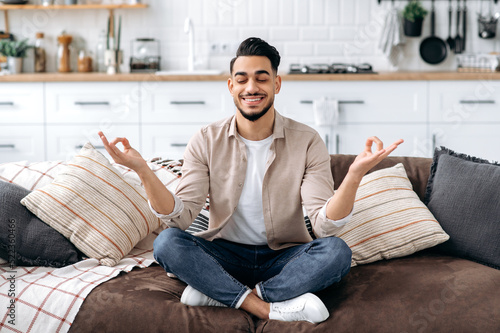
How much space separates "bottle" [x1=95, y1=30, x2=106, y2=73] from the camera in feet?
14.2

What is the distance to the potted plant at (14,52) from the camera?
4105mm

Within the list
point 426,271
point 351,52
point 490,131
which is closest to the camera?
point 426,271

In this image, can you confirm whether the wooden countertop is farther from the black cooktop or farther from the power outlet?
the power outlet

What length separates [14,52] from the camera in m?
4.11

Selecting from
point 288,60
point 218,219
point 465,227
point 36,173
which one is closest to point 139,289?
point 218,219

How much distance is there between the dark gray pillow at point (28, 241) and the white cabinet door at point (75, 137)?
6.11 feet

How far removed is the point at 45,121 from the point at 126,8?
3.57 ft

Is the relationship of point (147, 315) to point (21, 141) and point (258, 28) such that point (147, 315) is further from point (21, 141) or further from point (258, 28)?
point (258, 28)

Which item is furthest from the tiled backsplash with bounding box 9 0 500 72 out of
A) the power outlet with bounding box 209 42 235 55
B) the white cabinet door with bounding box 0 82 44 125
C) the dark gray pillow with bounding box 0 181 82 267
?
the dark gray pillow with bounding box 0 181 82 267

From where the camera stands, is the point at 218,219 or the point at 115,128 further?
the point at 115,128

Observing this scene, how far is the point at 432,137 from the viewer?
12.4 ft

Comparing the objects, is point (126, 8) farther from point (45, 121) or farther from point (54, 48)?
point (45, 121)

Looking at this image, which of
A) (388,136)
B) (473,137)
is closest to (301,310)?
(388,136)

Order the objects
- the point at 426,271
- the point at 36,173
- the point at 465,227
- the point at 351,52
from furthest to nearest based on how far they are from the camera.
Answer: the point at 351,52, the point at 36,173, the point at 465,227, the point at 426,271
